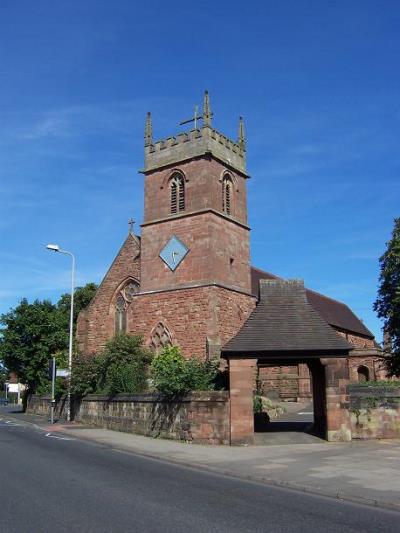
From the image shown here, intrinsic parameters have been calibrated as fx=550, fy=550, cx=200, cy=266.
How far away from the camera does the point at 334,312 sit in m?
47.2

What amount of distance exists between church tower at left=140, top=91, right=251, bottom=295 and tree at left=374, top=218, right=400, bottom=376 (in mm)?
6971

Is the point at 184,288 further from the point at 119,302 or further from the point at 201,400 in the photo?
the point at 201,400

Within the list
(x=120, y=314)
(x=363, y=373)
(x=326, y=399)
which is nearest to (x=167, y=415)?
(x=326, y=399)

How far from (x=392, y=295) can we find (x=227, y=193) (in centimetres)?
1035

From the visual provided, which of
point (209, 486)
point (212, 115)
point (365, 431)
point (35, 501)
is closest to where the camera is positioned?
point (35, 501)

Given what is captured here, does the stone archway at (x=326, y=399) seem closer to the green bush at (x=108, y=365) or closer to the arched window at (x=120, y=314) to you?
the green bush at (x=108, y=365)

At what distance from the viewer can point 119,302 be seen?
3356cm

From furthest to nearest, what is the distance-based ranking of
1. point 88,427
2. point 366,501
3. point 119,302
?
point 119,302 < point 88,427 < point 366,501

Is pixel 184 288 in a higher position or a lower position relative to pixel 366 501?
higher

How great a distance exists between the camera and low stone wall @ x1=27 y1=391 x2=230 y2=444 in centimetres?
1727

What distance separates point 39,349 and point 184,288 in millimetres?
12089

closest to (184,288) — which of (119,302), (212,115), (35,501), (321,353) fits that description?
(119,302)

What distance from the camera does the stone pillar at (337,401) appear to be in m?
16.7

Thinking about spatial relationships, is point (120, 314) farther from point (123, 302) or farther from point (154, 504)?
point (154, 504)
